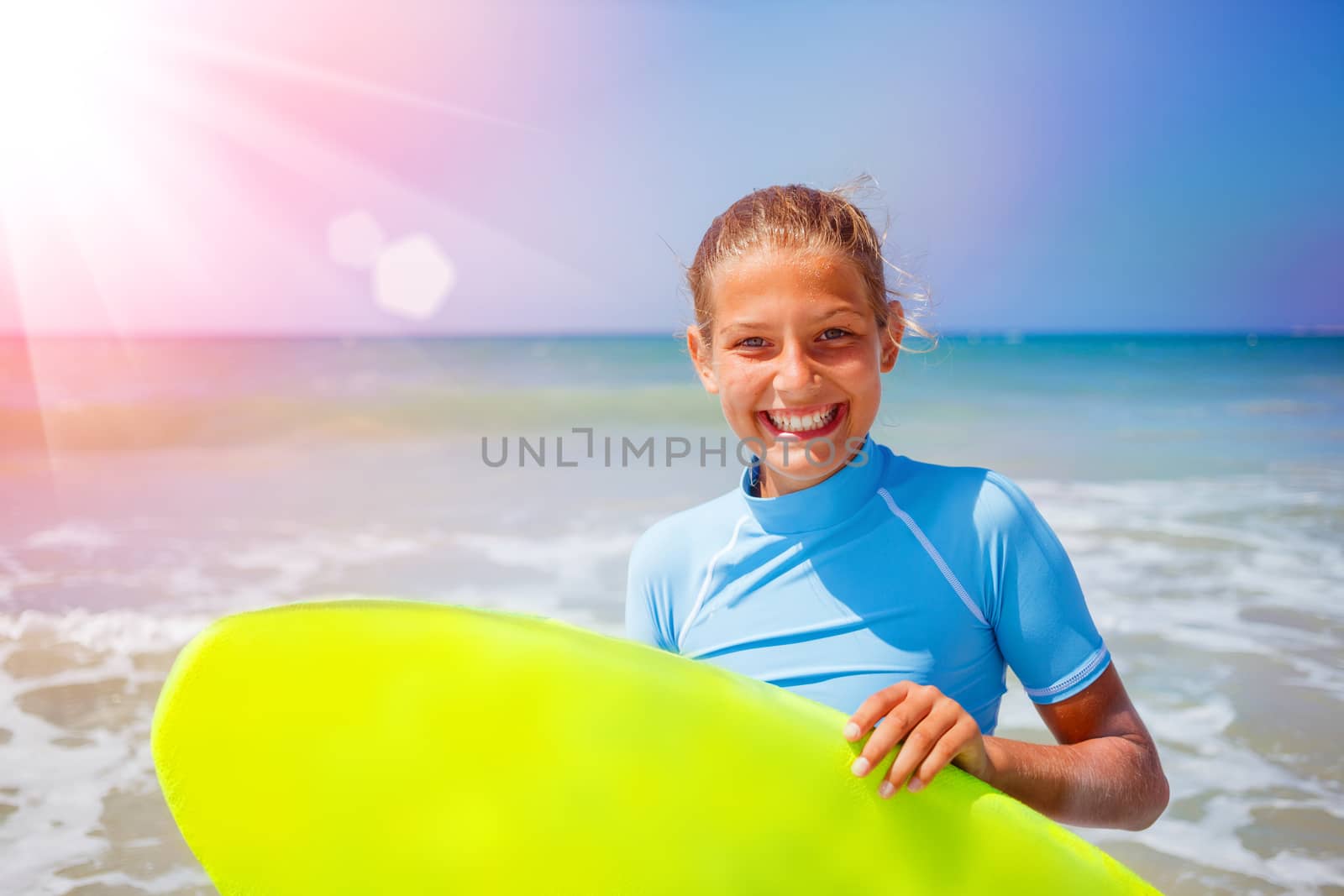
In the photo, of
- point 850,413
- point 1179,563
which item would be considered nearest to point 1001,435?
point 1179,563

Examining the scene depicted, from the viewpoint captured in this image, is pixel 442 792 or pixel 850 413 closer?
pixel 442 792

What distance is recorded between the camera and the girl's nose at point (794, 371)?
44.4 inches

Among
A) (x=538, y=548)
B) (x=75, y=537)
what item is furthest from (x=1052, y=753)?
(x=75, y=537)

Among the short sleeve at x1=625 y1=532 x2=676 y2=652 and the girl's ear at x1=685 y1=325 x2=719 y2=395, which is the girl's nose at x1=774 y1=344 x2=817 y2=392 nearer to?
the girl's ear at x1=685 y1=325 x2=719 y2=395

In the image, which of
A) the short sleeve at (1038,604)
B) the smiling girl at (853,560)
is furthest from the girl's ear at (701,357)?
the short sleeve at (1038,604)

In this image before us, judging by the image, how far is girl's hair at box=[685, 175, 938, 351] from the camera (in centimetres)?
117

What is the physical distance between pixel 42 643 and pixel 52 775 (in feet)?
3.52

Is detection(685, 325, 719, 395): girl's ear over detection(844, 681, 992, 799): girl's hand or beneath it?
over

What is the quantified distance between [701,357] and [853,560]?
0.37m

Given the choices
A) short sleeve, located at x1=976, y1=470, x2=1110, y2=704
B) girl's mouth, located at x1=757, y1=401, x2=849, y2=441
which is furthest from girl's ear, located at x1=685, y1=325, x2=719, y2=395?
short sleeve, located at x1=976, y1=470, x2=1110, y2=704

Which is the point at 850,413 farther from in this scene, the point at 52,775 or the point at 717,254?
the point at 52,775

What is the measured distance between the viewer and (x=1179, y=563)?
4.16 meters

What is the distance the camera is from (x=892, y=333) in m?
1.29

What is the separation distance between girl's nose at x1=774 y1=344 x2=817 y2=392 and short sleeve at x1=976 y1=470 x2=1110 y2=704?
24 centimetres
